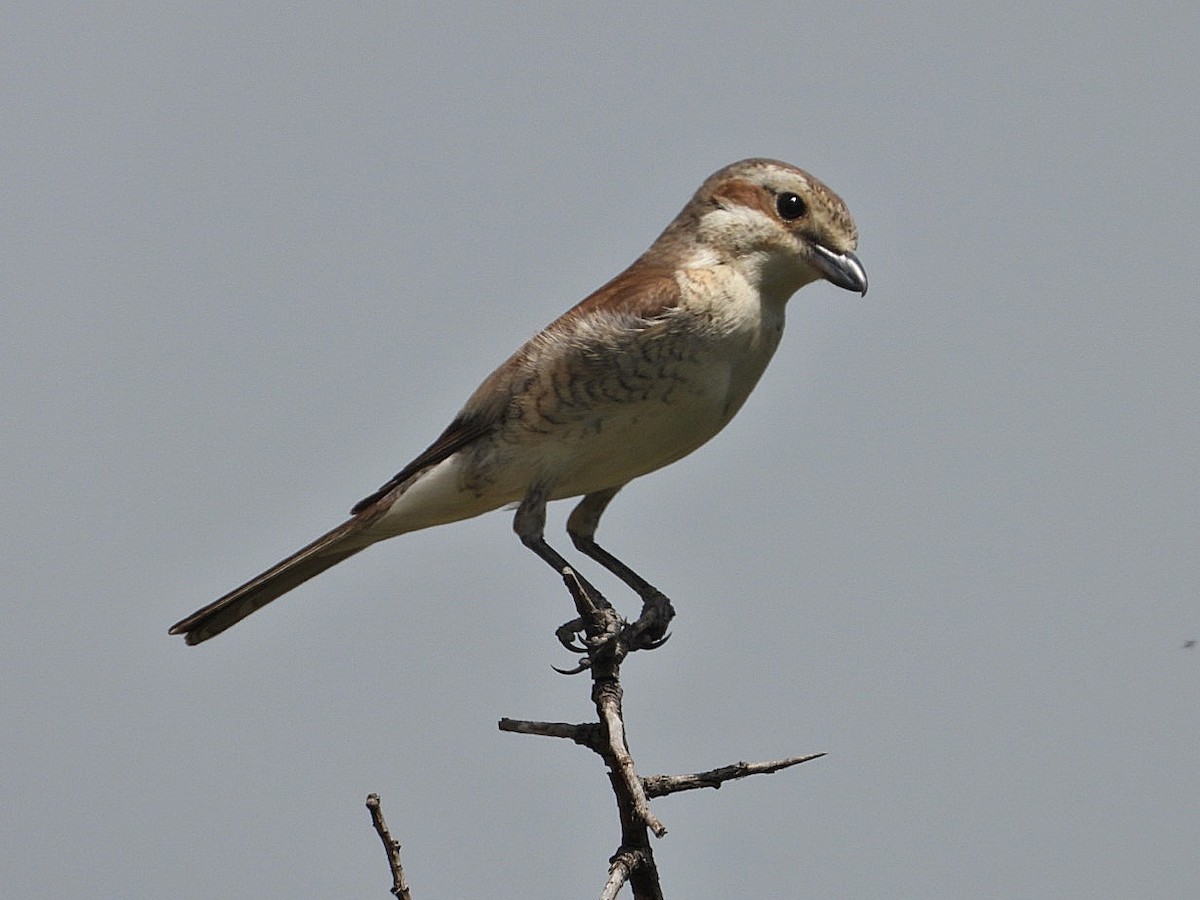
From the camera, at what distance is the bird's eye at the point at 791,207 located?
5848mm

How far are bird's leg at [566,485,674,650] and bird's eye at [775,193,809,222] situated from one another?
1.16 meters

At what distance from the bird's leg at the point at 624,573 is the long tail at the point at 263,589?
81 centimetres

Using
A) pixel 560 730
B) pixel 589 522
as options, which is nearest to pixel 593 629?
pixel 560 730

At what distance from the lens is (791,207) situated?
19.2 ft

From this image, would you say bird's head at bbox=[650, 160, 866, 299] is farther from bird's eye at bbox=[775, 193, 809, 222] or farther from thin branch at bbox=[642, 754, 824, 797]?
thin branch at bbox=[642, 754, 824, 797]

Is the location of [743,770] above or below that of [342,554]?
below

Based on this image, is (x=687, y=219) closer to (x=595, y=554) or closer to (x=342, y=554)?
(x=595, y=554)

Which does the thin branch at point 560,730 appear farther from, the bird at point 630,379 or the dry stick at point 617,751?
the bird at point 630,379

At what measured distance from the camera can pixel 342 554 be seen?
→ 6.34m

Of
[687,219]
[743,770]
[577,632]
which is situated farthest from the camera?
[687,219]

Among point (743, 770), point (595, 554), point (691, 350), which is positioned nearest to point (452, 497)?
point (595, 554)

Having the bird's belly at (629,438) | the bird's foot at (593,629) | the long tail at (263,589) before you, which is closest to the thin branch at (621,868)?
the bird's foot at (593,629)

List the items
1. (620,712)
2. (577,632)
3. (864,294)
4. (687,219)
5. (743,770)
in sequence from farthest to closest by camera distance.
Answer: (687,219), (864,294), (577,632), (620,712), (743,770)

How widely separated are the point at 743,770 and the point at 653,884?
1.26 feet
